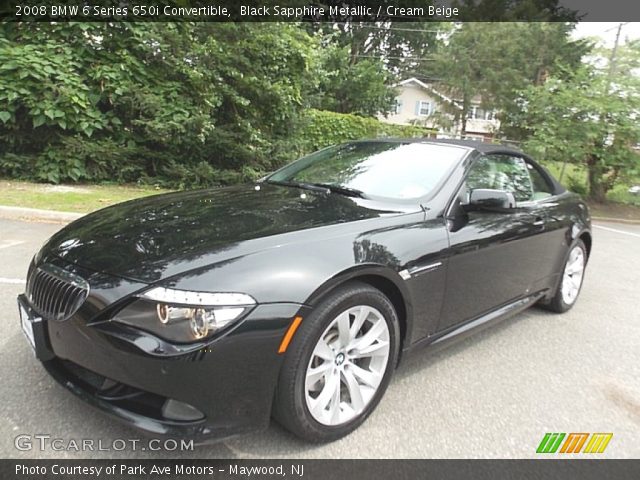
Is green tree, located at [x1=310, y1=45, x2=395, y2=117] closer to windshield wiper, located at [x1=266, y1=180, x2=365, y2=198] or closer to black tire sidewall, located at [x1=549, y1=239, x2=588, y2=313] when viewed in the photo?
black tire sidewall, located at [x1=549, y1=239, x2=588, y2=313]

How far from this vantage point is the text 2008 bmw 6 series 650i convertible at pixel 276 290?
1.85 metres

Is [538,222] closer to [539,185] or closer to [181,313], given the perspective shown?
[539,185]

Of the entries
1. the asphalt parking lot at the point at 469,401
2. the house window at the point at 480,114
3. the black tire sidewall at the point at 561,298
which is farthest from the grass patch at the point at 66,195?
the house window at the point at 480,114

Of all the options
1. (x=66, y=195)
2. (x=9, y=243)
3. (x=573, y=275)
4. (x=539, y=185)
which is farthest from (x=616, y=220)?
(x=9, y=243)

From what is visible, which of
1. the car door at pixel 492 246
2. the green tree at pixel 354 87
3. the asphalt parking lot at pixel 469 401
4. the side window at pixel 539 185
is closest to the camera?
the asphalt parking lot at pixel 469 401

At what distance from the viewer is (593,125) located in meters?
12.3

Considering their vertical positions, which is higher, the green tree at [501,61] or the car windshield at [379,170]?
the green tree at [501,61]

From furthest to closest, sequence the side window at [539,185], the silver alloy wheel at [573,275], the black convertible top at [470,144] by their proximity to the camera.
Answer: the silver alloy wheel at [573,275] < the side window at [539,185] < the black convertible top at [470,144]

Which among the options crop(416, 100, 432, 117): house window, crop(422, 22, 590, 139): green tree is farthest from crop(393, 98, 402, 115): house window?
crop(422, 22, 590, 139): green tree

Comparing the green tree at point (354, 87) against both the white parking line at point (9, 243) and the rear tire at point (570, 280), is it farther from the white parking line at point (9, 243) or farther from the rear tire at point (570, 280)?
the rear tire at point (570, 280)

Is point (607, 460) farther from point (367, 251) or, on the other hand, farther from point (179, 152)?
point (179, 152)

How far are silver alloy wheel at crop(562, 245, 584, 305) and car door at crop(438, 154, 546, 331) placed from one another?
29.3 inches

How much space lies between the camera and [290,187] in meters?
3.31

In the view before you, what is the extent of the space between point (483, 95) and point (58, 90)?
→ 25.7 meters
